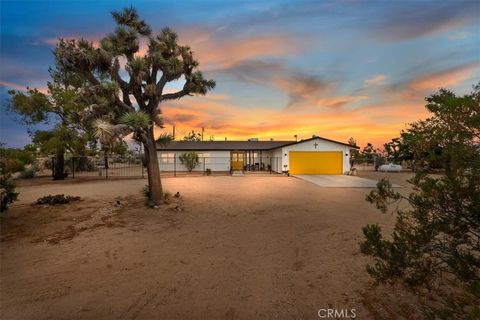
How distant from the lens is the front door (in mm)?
34219

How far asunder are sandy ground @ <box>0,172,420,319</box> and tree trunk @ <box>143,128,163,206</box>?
3.94 feet

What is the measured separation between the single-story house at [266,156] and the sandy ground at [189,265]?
17882 mm

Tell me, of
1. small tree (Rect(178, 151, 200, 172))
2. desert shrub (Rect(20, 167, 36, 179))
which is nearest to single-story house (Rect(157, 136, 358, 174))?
small tree (Rect(178, 151, 200, 172))

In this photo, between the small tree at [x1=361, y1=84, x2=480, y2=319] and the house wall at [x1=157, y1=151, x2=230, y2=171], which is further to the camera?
the house wall at [x1=157, y1=151, x2=230, y2=171]

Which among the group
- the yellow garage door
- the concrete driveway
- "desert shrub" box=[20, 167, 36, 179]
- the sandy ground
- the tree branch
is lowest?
the sandy ground

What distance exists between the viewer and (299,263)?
546 centimetres

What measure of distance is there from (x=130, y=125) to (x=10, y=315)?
7.09 metres

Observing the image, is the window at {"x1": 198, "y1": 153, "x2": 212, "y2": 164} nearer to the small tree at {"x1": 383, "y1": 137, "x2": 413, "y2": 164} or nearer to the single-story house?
the single-story house

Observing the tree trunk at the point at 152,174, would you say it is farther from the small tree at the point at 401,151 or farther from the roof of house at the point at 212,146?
the roof of house at the point at 212,146

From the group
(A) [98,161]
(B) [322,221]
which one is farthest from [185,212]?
(A) [98,161]

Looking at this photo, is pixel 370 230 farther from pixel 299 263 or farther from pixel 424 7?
pixel 424 7

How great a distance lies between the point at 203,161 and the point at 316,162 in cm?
1357

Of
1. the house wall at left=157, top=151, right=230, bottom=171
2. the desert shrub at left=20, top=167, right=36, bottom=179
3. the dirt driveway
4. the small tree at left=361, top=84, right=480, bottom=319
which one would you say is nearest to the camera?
the small tree at left=361, top=84, right=480, bottom=319

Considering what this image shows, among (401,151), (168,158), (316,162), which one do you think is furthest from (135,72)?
(168,158)
